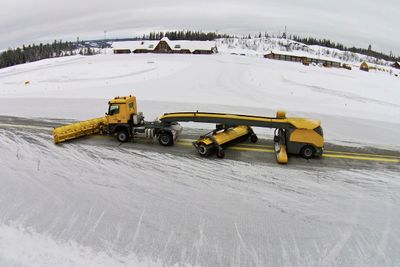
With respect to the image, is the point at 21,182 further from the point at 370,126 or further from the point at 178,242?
the point at 370,126

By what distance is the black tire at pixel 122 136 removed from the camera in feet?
45.1

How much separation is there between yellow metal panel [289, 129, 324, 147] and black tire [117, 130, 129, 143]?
6889mm

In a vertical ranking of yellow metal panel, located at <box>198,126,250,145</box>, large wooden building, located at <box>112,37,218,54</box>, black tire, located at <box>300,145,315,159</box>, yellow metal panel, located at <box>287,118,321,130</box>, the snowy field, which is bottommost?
the snowy field

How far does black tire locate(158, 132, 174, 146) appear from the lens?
13.2 meters

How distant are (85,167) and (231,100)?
14646 mm

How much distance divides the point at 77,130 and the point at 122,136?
2103 mm

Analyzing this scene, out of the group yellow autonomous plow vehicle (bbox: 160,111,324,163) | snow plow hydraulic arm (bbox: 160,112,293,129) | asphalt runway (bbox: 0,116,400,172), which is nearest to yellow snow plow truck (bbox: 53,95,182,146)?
asphalt runway (bbox: 0,116,400,172)

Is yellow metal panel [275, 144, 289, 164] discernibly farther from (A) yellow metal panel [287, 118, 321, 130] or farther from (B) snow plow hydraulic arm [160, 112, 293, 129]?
(A) yellow metal panel [287, 118, 321, 130]

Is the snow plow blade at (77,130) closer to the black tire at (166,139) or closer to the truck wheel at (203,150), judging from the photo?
the black tire at (166,139)

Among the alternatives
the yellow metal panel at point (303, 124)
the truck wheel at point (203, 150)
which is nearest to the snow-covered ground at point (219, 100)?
the yellow metal panel at point (303, 124)

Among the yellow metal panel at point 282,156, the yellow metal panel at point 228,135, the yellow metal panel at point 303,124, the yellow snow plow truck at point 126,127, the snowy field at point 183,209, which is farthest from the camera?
the yellow snow plow truck at point 126,127

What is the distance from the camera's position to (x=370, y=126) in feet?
56.7

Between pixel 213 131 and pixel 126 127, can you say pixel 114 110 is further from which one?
pixel 213 131

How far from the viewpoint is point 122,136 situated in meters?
13.8
